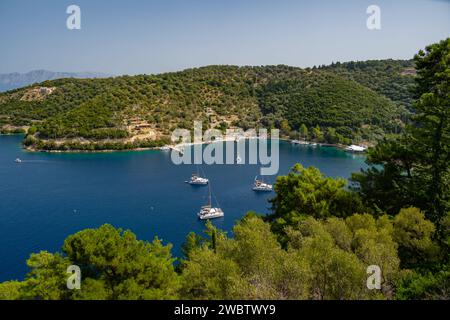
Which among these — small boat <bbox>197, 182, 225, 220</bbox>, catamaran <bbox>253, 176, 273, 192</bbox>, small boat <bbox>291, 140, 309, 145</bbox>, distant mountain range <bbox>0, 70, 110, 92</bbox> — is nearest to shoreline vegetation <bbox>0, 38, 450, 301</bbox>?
small boat <bbox>197, 182, 225, 220</bbox>

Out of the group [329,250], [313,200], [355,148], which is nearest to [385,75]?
[355,148]

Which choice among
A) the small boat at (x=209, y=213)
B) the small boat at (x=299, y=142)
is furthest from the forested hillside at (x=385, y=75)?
the small boat at (x=209, y=213)

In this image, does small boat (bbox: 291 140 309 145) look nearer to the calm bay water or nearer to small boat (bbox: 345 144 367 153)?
the calm bay water

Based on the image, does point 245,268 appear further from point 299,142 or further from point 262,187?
point 299,142

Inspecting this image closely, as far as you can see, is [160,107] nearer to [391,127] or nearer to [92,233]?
[391,127]
